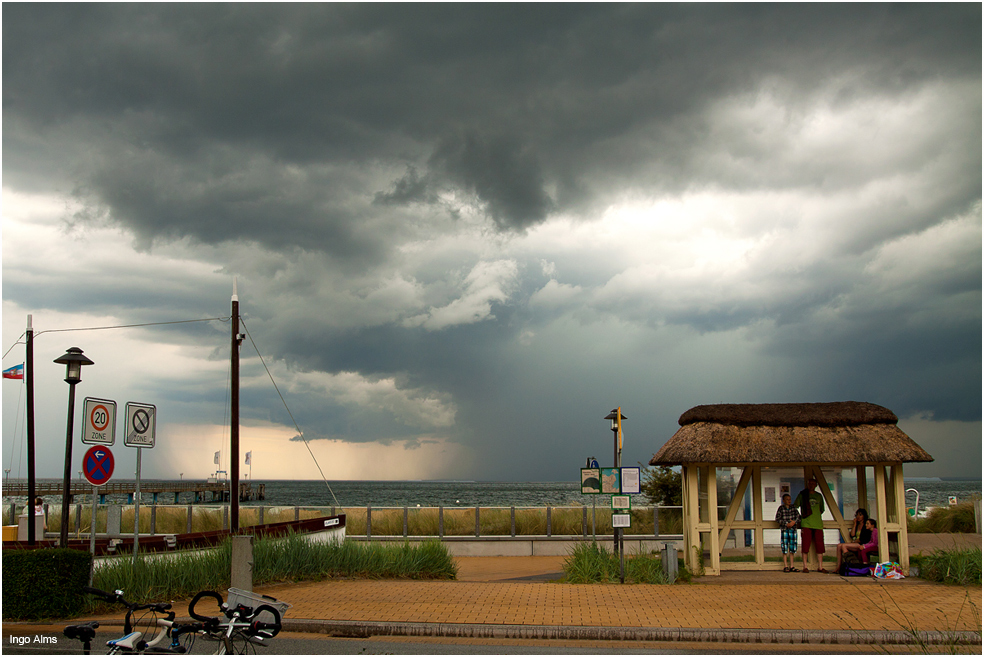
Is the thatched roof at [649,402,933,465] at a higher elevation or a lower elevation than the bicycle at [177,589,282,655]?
higher

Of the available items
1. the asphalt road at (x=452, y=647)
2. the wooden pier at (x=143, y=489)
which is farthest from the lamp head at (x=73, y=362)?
the wooden pier at (x=143, y=489)

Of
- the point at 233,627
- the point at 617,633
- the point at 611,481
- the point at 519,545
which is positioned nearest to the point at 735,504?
the point at 611,481

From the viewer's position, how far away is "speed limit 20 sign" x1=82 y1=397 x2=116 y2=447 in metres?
12.0

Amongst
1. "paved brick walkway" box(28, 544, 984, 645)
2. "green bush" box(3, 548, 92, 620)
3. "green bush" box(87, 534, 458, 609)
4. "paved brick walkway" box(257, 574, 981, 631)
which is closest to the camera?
"paved brick walkway" box(28, 544, 984, 645)

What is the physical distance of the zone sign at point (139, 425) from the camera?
12.0 metres

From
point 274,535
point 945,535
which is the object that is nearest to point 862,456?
point 274,535

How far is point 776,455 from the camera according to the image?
1509cm

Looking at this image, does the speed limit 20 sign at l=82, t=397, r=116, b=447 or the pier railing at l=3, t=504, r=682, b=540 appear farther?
the pier railing at l=3, t=504, r=682, b=540

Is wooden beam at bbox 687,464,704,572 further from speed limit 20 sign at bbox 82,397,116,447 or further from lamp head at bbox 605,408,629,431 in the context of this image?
speed limit 20 sign at bbox 82,397,116,447

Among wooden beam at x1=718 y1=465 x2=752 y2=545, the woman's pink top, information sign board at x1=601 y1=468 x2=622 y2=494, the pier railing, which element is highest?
information sign board at x1=601 y1=468 x2=622 y2=494

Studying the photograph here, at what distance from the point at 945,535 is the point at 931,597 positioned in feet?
52.8

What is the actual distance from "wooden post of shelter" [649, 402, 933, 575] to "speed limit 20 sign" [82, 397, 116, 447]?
10578mm

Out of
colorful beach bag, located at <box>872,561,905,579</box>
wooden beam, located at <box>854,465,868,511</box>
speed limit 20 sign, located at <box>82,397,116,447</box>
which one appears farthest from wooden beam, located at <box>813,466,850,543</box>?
speed limit 20 sign, located at <box>82,397,116,447</box>

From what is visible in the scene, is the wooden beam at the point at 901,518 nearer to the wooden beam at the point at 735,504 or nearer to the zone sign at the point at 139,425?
the wooden beam at the point at 735,504
